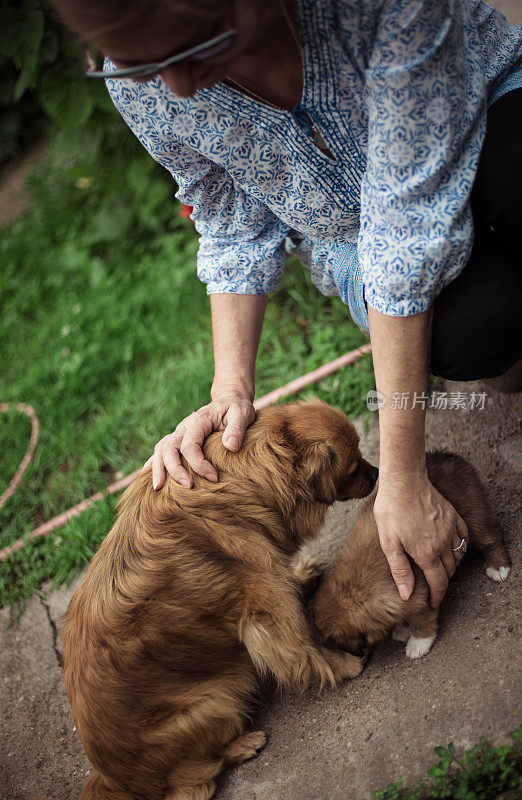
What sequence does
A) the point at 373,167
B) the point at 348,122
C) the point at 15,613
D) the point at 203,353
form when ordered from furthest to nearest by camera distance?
the point at 203,353, the point at 15,613, the point at 348,122, the point at 373,167

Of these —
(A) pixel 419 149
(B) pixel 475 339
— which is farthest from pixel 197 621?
(A) pixel 419 149

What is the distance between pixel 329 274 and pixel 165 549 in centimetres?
136

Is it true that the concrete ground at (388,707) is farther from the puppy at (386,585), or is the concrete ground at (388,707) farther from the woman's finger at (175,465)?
the woman's finger at (175,465)

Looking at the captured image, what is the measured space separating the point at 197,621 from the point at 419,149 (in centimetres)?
166

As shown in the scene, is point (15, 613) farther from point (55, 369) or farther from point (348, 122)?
point (348, 122)

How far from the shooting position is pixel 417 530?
2072 mm

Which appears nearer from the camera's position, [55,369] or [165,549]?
[165,549]

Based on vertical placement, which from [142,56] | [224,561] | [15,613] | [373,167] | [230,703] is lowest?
[15,613]

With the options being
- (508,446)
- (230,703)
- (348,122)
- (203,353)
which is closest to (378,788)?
(230,703)

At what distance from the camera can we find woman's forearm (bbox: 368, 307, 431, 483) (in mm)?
1918

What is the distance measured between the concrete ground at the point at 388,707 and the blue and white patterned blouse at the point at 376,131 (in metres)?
1.18

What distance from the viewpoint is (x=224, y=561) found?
232cm

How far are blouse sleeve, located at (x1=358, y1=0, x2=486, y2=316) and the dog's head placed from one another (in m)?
0.74

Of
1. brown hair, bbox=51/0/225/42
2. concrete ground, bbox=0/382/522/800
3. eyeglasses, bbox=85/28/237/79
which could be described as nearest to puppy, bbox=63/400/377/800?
A: concrete ground, bbox=0/382/522/800
